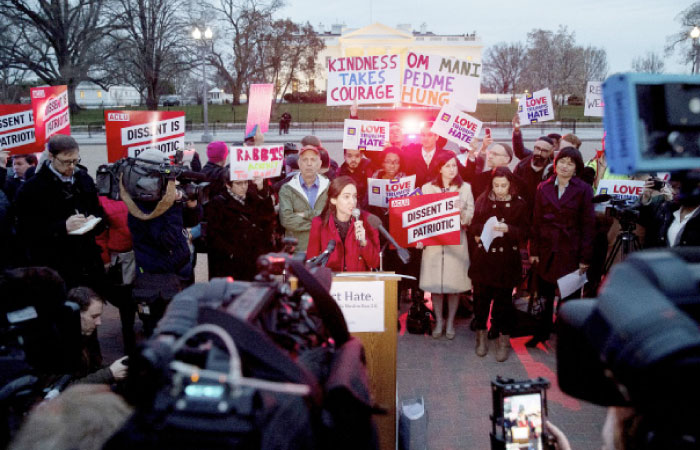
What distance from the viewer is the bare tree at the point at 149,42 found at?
35.2 m

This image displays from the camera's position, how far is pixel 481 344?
19.7 ft

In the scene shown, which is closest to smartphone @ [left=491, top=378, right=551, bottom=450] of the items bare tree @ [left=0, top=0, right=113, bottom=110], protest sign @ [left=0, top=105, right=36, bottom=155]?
protest sign @ [left=0, top=105, right=36, bottom=155]

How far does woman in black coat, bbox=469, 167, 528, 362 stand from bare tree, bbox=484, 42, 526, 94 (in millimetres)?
57162

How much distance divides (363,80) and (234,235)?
11.0 ft

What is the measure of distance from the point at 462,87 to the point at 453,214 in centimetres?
249

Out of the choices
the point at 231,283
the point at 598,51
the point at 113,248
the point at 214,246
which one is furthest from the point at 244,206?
the point at 598,51

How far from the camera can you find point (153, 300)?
4855mm

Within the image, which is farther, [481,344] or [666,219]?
[481,344]

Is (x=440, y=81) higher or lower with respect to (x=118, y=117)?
higher

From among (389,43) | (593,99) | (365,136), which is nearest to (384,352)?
(365,136)

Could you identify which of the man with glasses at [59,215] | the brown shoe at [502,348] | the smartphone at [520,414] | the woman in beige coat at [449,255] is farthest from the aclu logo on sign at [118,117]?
the smartphone at [520,414]

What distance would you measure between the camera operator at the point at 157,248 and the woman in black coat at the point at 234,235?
0.72m

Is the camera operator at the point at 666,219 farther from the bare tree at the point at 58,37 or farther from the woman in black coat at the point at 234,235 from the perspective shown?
the bare tree at the point at 58,37

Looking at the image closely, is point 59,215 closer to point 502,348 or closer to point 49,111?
point 49,111
